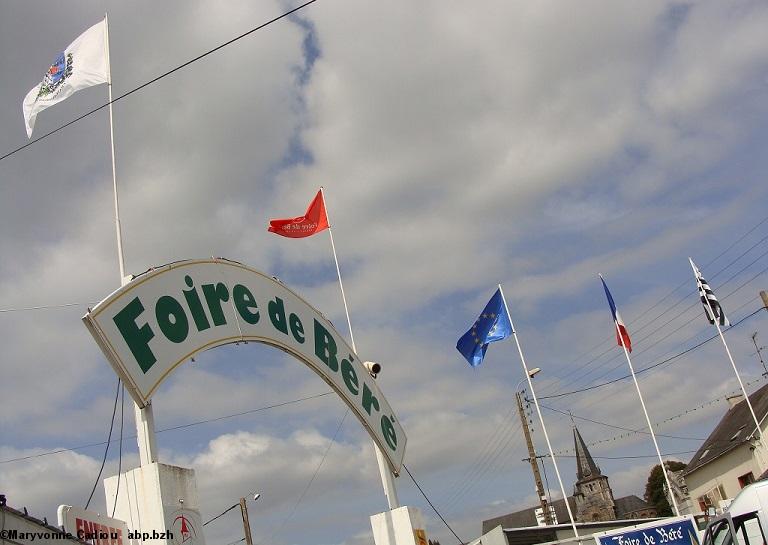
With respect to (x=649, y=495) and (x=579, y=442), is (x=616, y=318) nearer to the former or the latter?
(x=649, y=495)

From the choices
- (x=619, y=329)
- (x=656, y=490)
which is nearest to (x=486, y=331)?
(x=619, y=329)

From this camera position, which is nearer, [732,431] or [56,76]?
[56,76]

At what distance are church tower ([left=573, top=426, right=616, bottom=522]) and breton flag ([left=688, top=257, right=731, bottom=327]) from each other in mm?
86670

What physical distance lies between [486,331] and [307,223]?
6.52m

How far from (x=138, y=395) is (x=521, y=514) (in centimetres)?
11223

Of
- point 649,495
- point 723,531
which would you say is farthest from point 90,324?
point 649,495

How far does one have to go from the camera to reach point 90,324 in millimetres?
8016

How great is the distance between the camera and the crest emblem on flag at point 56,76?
480 inches

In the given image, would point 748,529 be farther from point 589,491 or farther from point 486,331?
point 589,491

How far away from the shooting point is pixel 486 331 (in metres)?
19.8

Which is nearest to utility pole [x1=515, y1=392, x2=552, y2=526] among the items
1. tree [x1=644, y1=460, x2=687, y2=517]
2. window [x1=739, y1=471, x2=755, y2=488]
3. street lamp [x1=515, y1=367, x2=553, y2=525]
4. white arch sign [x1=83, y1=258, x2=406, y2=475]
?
street lamp [x1=515, y1=367, x2=553, y2=525]

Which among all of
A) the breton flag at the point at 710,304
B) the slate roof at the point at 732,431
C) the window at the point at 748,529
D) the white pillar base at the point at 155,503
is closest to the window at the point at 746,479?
the slate roof at the point at 732,431

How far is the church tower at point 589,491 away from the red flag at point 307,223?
96.7 meters

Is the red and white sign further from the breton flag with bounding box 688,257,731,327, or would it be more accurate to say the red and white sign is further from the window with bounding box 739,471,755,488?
the window with bounding box 739,471,755,488
